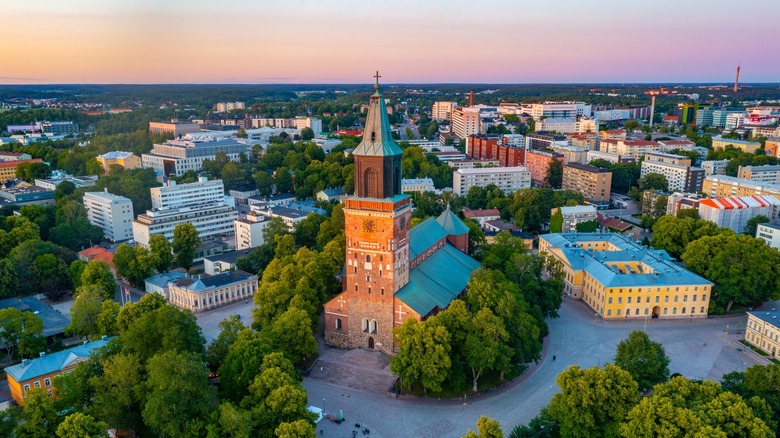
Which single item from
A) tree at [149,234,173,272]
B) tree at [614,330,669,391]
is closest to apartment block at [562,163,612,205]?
tree at [614,330,669,391]

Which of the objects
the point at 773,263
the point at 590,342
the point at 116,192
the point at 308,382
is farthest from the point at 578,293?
the point at 116,192

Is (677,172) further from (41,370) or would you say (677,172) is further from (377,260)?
(41,370)

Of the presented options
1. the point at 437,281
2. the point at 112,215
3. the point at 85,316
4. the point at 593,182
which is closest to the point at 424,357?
the point at 437,281

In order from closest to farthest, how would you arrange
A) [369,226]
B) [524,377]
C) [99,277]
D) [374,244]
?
[524,377], [369,226], [374,244], [99,277]

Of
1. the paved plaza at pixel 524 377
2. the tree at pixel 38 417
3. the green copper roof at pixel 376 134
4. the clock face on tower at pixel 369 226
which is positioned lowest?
the paved plaza at pixel 524 377

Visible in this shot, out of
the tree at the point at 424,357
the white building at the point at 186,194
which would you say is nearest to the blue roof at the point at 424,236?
the tree at the point at 424,357

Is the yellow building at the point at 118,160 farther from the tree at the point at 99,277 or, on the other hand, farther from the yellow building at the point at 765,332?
the yellow building at the point at 765,332
